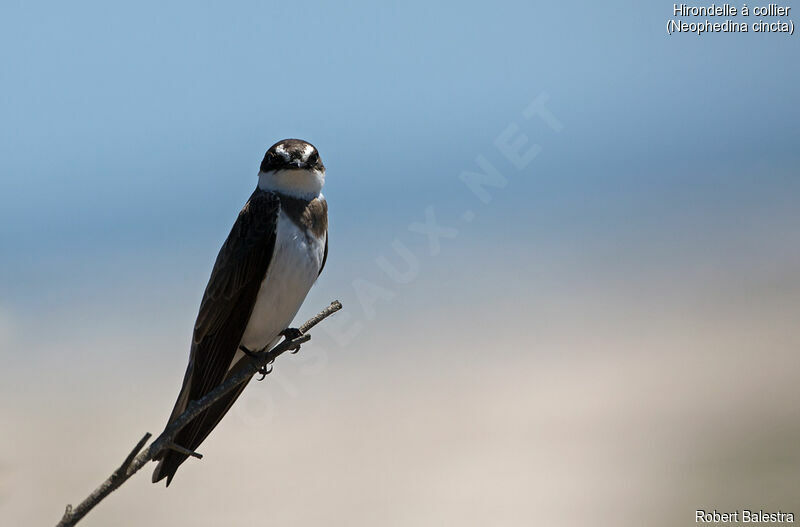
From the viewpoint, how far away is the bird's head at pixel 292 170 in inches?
238

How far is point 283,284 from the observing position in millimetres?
5688

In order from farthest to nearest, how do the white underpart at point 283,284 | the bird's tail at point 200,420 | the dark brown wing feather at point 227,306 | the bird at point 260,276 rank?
the white underpart at point 283,284 → the bird at point 260,276 → the dark brown wing feather at point 227,306 → the bird's tail at point 200,420

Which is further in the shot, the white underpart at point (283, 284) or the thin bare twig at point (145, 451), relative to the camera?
the white underpart at point (283, 284)

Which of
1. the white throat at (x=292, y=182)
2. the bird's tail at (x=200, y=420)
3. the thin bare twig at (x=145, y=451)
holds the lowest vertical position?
the thin bare twig at (x=145, y=451)

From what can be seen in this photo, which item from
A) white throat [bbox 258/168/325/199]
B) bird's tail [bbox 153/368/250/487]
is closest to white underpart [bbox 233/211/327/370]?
white throat [bbox 258/168/325/199]

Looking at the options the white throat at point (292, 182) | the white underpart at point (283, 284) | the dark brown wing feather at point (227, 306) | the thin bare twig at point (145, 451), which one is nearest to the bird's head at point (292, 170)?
the white throat at point (292, 182)

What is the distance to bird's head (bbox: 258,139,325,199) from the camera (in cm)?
605

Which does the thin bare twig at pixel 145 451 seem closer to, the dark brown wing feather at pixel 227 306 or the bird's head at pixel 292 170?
the dark brown wing feather at pixel 227 306

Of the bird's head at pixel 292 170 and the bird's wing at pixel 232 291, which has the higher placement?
the bird's head at pixel 292 170

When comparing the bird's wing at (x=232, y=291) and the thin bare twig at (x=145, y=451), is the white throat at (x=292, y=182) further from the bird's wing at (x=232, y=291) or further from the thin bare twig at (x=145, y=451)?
the thin bare twig at (x=145, y=451)

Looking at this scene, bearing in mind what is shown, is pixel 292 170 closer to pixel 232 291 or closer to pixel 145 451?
pixel 232 291

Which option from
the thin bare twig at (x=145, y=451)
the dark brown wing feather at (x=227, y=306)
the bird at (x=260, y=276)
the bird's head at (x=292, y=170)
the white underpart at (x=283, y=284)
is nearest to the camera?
the thin bare twig at (x=145, y=451)

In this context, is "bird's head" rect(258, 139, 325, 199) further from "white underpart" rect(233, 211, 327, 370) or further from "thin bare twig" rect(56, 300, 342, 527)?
"thin bare twig" rect(56, 300, 342, 527)

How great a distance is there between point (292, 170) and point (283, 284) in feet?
2.96
